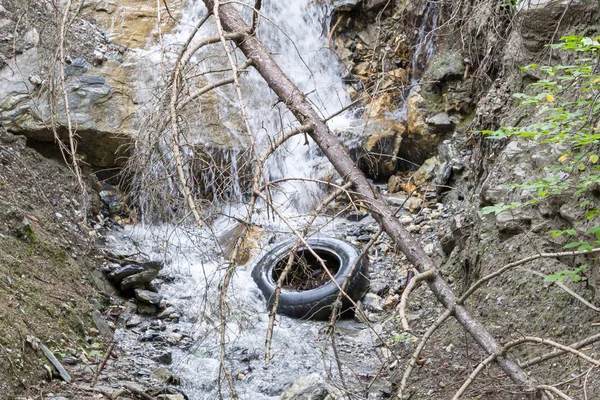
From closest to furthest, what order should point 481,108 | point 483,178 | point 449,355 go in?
1. point 449,355
2. point 483,178
3. point 481,108

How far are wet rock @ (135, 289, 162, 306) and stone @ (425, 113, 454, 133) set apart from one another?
405 cm

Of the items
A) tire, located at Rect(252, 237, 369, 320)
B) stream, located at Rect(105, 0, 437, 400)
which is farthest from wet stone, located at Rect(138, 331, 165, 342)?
tire, located at Rect(252, 237, 369, 320)

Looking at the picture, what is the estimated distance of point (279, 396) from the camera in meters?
4.73

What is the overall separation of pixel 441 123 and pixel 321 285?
9.30 ft

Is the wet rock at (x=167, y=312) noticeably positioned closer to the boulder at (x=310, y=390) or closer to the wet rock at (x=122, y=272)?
the wet rock at (x=122, y=272)

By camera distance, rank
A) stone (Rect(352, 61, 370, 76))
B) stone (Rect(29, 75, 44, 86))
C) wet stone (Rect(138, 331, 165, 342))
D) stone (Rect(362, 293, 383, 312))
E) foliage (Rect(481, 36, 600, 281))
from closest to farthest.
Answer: foliage (Rect(481, 36, 600, 281))
wet stone (Rect(138, 331, 165, 342))
stone (Rect(362, 293, 383, 312))
stone (Rect(29, 75, 44, 86))
stone (Rect(352, 61, 370, 76))

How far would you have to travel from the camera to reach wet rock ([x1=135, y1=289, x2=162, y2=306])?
5.86 metres

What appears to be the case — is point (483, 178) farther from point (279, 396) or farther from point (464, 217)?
point (279, 396)

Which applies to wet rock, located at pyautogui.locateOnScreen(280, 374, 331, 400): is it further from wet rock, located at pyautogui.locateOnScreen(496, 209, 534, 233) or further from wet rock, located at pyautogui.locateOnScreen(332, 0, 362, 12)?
wet rock, located at pyautogui.locateOnScreen(332, 0, 362, 12)

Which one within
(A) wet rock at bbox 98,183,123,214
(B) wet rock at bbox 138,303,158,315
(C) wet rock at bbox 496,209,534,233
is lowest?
(B) wet rock at bbox 138,303,158,315

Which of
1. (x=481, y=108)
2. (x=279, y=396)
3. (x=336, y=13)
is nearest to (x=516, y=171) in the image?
(x=481, y=108)

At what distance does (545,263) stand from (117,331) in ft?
11.3

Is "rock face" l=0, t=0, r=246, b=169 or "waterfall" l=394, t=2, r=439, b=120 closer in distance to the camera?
"rock face" l=0, t=0, r=246, b=169

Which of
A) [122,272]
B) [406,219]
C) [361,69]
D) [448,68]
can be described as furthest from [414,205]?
[122,272]
